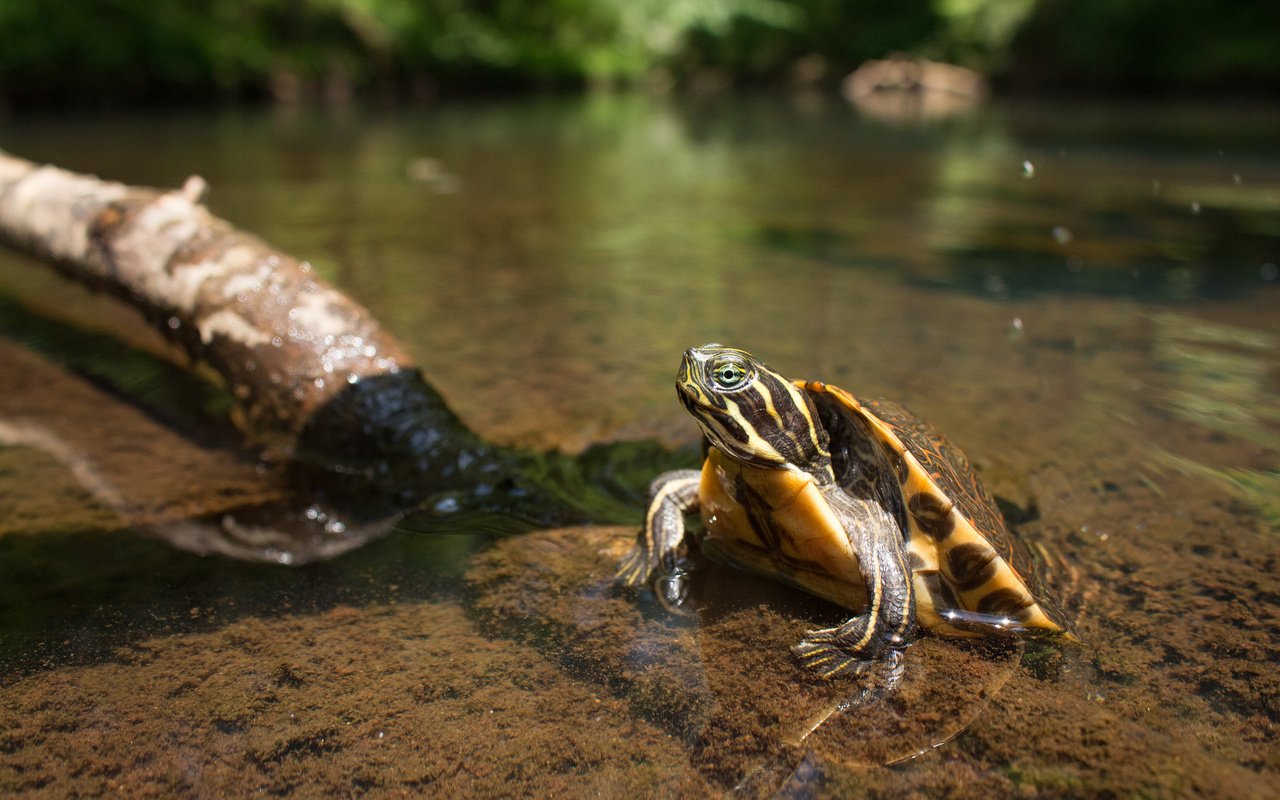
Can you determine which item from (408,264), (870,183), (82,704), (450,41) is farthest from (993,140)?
(450,41)

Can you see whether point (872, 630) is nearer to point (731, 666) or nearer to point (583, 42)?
point (731, 666)

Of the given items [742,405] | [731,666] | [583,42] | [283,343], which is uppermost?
[583,42]

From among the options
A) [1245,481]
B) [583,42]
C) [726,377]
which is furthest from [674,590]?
[583,42]

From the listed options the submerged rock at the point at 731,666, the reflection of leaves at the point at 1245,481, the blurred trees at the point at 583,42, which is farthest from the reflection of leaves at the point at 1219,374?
the blurred trees at the point at 583,42

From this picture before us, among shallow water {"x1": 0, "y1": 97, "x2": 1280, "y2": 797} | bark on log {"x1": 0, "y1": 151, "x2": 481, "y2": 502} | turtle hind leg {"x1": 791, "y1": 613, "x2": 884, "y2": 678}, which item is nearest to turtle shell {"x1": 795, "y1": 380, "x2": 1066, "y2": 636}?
shallow water {"x1": 0, "y1": 97, "x2": 1280, "y2": 797}

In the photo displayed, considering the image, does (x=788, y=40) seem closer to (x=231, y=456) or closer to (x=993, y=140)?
(x=993, y=140)

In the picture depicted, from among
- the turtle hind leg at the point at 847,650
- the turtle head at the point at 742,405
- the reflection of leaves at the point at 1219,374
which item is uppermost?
the turtle head at the point at 742,405

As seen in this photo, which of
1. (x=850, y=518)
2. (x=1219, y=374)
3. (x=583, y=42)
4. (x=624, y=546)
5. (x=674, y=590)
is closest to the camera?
(x=850, y=518)

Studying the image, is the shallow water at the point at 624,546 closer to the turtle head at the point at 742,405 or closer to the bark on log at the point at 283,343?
the bark on log at the point at 283,343
